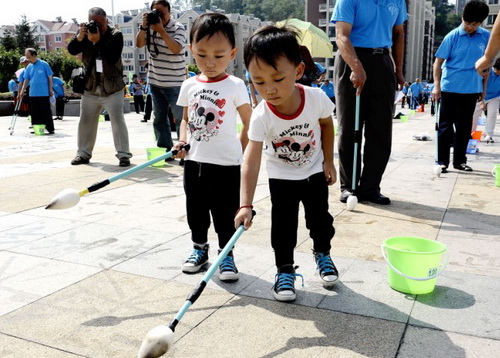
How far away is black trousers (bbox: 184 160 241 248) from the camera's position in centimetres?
286

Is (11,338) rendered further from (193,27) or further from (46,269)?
(193,27)

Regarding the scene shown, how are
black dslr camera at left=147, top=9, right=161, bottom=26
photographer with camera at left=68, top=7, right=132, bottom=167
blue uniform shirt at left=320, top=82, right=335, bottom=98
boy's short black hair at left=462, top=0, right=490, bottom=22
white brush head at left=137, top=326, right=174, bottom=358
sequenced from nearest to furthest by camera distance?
1. white brush head at left=137, top=326, right=174, bottom=358
2. boy's short black hair at left=462, top=0, right=490, bottom=22
3. black dslr camera at left=147, top=9, right=161, bottom=26
4. photographer with camera at left=68, top=7, right=132, bottom=167
5. blue uniform shirt at left=320, top=82, right=335, bottom=98

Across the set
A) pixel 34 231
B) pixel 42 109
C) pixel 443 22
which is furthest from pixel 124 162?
pixel 443 22

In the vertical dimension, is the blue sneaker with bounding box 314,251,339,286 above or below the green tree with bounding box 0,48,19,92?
below

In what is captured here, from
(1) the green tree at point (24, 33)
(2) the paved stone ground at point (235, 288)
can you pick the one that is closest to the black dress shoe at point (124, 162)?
(2) the paved stone ground at point (235, 288)

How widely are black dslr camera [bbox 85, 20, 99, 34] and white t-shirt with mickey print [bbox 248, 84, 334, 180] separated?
14.4ft

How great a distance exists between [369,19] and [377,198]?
5.15ft

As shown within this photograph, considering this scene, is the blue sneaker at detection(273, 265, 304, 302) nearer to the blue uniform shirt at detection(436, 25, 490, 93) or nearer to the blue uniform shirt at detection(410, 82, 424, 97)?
the blue uniform shirt at detection(436, 25, 490, 93)

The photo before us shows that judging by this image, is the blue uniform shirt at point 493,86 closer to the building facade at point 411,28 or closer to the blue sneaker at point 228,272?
the blue sneaker at point 228,272

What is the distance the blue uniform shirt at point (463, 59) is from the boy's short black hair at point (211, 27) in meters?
4.00

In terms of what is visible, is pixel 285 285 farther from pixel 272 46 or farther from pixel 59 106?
pixel 59 106

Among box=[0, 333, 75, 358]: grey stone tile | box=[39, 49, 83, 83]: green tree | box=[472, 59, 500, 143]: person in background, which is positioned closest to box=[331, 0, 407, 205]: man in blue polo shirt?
box=[0, 333, 75, 358]: grey stone tile

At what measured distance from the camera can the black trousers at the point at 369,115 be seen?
4398 mm

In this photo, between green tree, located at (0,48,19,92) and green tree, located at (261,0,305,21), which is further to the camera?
green tree, located at (261,0,305,21)
